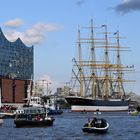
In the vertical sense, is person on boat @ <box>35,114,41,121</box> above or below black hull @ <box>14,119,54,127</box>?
above

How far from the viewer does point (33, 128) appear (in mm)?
101062

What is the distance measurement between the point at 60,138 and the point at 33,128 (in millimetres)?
22940

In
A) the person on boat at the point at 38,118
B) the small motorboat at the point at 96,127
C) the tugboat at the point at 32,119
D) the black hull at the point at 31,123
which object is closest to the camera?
the small motorboat at the point at 96,127

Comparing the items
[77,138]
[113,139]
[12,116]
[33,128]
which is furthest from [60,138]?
[12,116]

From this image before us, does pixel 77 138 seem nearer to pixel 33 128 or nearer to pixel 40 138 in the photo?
pixel 40 138

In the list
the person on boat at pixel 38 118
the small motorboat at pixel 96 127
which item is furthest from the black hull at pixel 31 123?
the small motorboat at pixel 96 127

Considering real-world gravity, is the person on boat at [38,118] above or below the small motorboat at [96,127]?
above

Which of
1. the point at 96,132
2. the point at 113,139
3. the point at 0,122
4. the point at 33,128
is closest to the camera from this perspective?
the point at 113,139

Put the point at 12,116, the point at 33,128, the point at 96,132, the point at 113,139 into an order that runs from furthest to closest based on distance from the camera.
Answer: the point at 12,116 → the point at 33,128 → the point at 96,132 → the point at 113,139

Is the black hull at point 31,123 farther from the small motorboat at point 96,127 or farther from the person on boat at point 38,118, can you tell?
the small motorboat at point 96,127

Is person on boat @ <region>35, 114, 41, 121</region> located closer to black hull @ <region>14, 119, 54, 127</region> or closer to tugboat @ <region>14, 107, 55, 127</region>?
tugboat @ <region>14, 107, 55, 127</region>

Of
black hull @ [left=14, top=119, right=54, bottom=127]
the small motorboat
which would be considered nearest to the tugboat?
black hull @ [left=14, top=119, right=54, bottom=127]

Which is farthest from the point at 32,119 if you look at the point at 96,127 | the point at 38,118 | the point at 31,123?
the point at 96,127

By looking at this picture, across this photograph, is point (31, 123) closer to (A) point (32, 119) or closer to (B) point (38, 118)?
(A) point (32, 119)
